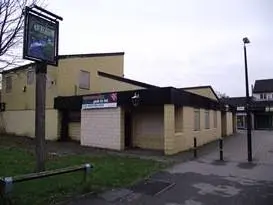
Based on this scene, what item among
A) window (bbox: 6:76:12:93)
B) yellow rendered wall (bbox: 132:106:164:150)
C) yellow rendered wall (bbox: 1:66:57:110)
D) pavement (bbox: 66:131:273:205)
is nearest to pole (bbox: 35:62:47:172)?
pavement (bbox: 66:131:273:205)

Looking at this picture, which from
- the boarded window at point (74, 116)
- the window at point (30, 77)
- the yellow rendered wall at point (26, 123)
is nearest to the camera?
the boarded window at point (74, 116)

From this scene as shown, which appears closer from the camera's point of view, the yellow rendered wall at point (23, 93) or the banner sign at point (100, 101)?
the banner sign at point (100, 101)

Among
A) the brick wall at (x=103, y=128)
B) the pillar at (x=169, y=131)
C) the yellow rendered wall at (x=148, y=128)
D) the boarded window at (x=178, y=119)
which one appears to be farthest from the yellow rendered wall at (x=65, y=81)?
the pillar at (x=169, y=131)

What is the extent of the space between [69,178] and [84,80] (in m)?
18.9

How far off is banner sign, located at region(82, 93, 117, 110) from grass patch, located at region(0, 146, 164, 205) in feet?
20.7

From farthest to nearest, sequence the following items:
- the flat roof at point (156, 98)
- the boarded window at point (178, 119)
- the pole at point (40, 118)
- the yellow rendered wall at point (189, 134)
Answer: the boarded window at point (178, 119) → the yellow rendered wall at point (189, 134) → the flat roof at point (156, 98) → the pole at point (40, 118)

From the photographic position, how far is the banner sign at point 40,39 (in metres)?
10.0

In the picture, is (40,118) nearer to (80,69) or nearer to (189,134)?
(189,134)

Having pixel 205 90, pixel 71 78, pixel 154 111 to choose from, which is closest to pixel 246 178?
pixel 154 111

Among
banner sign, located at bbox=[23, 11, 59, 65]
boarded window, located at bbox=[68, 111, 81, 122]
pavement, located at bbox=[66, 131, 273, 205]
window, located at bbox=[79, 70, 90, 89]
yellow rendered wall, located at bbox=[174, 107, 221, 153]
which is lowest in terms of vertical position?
pavement, located at bbox=[66, 131, 273, 205]

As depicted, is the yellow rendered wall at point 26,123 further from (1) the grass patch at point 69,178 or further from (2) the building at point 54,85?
(1) the grass patch at point 69,178

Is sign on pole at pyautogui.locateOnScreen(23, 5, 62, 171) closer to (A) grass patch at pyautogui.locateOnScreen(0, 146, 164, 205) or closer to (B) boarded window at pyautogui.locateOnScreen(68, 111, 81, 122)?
(A) grass patch at pyautogui.locateOnScreen(0, 146, 164, 205)

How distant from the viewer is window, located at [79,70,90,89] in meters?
28.9

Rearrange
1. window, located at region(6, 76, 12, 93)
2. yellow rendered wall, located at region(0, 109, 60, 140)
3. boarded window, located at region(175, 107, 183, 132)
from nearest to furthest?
boarded window, located at region(175, 107, 183, 132), yellow rendered wall, located at region(0, 109, 60, 140), window, located at region(6, 76, 12, 93)
